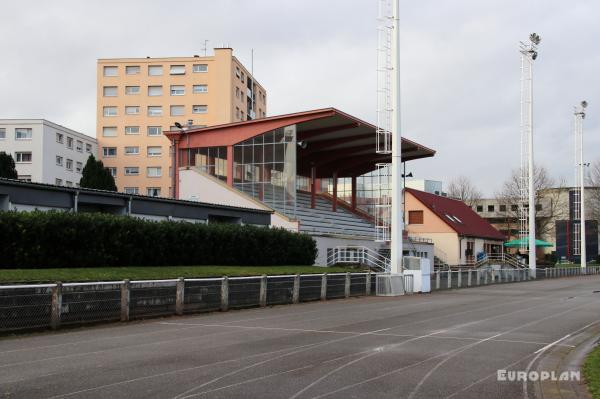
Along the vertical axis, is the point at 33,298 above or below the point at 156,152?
below

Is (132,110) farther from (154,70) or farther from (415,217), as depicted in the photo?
(415,217)

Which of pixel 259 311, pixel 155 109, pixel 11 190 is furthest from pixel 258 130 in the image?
pixel 155 109

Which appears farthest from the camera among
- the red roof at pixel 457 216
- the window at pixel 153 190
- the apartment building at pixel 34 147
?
the window at pixel 153 190

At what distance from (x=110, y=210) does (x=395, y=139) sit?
13.8m

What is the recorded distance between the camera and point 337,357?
1076 cm

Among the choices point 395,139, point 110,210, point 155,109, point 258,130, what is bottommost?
point 110,210

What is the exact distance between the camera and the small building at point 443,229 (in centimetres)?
6525

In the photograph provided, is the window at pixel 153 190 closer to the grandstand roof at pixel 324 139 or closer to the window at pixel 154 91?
the window at pixel 154 91

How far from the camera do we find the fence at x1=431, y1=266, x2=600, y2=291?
109 ft

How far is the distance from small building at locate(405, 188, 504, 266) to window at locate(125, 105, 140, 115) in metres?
39.0

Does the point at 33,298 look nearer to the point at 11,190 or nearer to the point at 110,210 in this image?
the point at 11,190

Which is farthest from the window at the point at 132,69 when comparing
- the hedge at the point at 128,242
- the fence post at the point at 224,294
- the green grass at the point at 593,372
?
the green grass at the point at 593,372

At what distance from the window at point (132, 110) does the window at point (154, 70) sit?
16.1ft

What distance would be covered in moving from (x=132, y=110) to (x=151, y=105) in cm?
260
